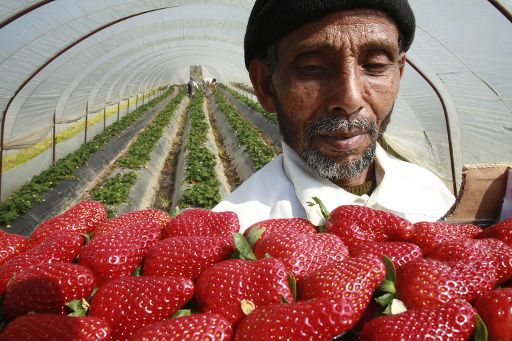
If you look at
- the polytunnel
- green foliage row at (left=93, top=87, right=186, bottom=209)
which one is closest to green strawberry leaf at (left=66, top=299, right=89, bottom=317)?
the polytunnel

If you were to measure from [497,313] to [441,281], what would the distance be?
146 millimetres

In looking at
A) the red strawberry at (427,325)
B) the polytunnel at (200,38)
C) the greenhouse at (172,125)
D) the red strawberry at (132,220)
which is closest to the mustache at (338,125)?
the greenhouse at (172,125)

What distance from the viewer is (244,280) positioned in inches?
44.8

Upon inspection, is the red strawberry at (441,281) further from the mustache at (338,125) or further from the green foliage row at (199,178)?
the green foliage row at (199,178)

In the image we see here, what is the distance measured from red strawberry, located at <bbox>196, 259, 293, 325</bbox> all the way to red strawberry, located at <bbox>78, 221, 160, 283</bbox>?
292 mm

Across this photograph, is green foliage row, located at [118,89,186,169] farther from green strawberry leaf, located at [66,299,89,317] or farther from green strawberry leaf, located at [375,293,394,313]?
green strawberry leaf, located at [375,293,394,313]

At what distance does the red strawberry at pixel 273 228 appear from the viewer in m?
1.36

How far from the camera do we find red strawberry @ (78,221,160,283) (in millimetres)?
1300

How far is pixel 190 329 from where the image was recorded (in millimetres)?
1034

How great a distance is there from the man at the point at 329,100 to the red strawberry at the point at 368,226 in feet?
1.55

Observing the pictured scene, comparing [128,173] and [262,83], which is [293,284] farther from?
[128,173]

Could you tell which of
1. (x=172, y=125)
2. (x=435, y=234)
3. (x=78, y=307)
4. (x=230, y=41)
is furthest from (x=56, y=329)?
(x=172, y=125)

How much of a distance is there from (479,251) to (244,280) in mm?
671

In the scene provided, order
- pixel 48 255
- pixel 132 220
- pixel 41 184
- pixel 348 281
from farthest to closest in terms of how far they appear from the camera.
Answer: pixel 41 184
pixel 132 220
pixel 48 255
pixel 348 281
